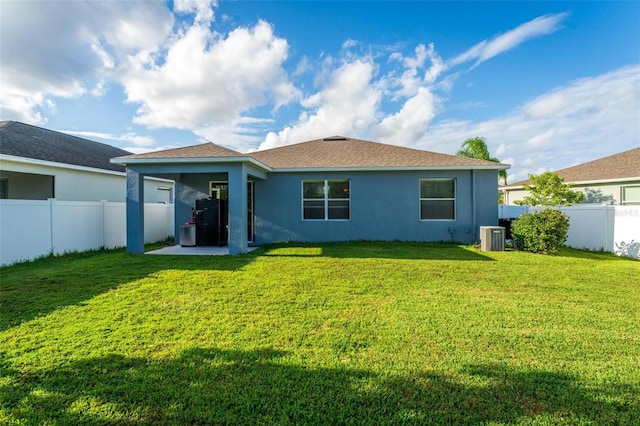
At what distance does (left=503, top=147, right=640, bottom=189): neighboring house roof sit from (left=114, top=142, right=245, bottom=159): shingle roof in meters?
17.3

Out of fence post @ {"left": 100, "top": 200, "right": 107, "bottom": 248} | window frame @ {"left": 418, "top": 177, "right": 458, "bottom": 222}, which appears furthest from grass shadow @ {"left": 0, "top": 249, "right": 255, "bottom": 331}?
window frame @ {"left": 418, "top": 177, "right": 458, "bottom": 222}

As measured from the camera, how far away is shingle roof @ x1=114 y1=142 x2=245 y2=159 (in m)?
8.91

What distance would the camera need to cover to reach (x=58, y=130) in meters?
15.9

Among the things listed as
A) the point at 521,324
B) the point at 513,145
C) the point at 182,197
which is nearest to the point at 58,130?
the point at 182,197

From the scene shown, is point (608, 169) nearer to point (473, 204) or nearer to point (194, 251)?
point (473, 204)

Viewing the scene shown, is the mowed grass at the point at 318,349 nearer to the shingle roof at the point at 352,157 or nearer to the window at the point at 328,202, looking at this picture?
the window at the point at 328,202

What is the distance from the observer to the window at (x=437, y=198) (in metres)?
11.5

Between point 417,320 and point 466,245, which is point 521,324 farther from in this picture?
point 466,245

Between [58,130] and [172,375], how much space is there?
1874cm

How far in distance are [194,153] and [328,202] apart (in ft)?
16.5

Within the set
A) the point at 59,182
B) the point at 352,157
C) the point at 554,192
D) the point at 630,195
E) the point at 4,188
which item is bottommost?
the point at 630,195

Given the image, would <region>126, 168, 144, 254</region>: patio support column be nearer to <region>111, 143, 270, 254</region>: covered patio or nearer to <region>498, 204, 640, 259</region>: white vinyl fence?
<region>111, 143, 270, 254</region>: covered patio

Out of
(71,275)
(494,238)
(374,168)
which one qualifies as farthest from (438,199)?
(71,275)

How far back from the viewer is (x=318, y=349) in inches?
127
